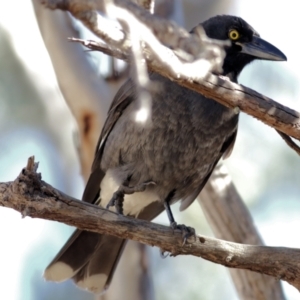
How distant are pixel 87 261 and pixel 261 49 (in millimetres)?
2073

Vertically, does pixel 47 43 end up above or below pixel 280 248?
above

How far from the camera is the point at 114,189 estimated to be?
15.9 feet

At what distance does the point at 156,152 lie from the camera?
4574mm

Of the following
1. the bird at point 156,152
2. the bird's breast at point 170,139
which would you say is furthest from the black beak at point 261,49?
the bird's breast at point 170,139

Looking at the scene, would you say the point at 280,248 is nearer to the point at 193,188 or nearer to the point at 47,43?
the point at 193,188

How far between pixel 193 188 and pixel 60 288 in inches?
153

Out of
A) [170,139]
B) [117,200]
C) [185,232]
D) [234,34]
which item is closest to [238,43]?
[234,34]

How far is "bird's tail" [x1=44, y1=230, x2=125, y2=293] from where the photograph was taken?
190 inches

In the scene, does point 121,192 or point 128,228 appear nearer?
point 128,228

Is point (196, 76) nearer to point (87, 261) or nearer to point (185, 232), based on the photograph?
point (185, 232)

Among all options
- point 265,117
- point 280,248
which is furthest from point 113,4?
point 280,248

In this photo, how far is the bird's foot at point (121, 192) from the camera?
464 cm

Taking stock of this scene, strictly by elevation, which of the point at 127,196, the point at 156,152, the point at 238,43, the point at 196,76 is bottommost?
the point at 127,196

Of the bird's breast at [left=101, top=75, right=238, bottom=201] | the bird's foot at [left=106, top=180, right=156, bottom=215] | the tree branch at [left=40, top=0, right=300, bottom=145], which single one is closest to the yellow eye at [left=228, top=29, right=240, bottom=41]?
the bird's breast at [left=101, top=75, right=238, bottom=201]
